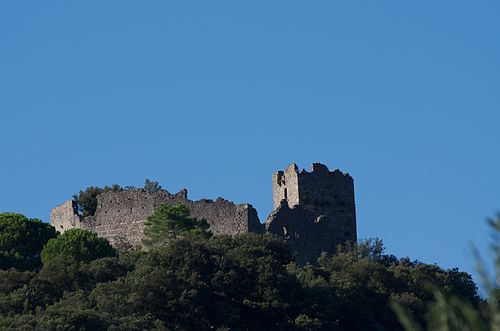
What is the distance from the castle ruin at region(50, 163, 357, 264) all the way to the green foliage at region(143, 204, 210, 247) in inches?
31.3

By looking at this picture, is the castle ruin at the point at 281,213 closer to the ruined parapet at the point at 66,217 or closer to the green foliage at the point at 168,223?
the ruined parapet at the point at 66,217

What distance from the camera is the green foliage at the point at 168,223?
138 ft

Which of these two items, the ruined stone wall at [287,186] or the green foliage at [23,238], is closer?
the green foliage at [23,238]

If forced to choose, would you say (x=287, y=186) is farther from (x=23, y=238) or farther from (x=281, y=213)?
(x=23, y=238)

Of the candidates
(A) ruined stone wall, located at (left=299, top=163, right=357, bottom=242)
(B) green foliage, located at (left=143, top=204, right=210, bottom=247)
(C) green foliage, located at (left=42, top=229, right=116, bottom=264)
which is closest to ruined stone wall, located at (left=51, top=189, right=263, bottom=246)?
(B) green foliage, located at (left=143, top=204, right=210, bottom=247)

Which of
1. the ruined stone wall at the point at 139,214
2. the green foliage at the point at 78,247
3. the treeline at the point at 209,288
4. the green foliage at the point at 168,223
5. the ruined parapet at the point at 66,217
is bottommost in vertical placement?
the treeline at the point at 209,288

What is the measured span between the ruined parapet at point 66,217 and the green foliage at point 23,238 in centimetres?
114

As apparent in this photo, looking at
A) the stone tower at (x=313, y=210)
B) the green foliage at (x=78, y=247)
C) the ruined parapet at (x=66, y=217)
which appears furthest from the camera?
the ruined parapet at (x=66, y=217)

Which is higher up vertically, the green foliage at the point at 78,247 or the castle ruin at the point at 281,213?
the castle ruin at the point at 281,213

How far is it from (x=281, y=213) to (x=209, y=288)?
8254 mm

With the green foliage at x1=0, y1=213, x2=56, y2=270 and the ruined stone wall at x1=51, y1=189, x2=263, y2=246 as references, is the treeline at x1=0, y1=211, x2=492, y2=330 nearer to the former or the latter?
the green foliage at x1=0, y1=213, x2=56, y2=270

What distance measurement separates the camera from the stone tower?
42969mm

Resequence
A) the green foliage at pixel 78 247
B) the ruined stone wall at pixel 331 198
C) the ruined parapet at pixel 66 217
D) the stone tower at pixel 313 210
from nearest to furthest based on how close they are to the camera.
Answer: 1. the green foliage at pixel 78 247
2. the stone tower at pixel 313 210
3. the ruined stone wall at pixel 331 198
4. the ruined parapet at pixel 66 217

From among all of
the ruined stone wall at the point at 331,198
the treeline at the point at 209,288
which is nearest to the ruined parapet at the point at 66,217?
the treeline at the point at 209,288
